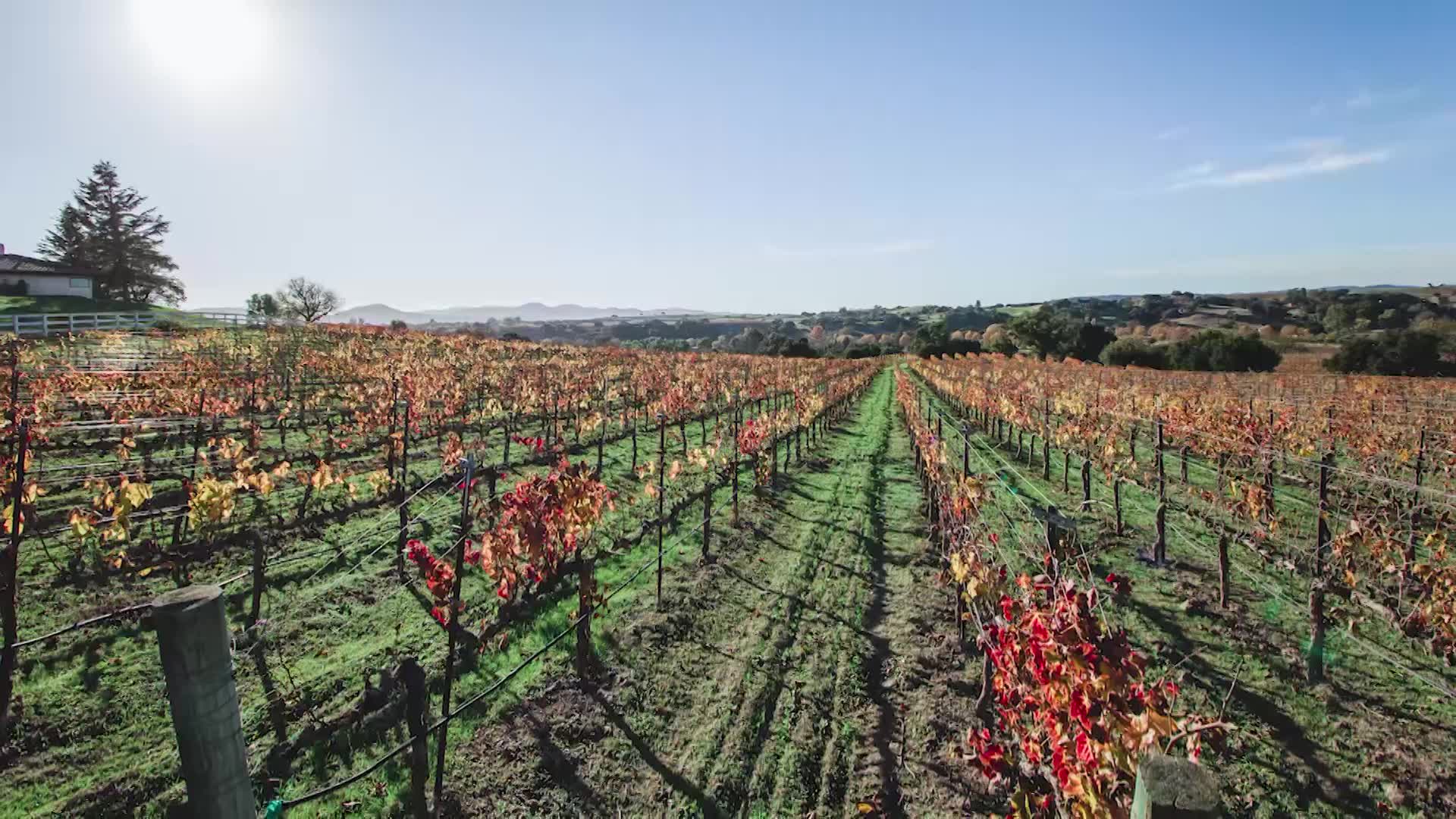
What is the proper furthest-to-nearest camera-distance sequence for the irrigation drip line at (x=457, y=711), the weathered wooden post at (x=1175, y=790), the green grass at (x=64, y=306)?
the green grass at (x=64, y=306) < the irrigation drip line at (x=457, y=711) < the weathered wooden post at (x=1175, y=790)

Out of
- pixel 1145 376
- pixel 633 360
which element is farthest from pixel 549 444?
pixel 1145 376

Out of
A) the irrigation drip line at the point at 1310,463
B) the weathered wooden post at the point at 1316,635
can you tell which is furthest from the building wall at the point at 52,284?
the weathered wooden post at the point at 1316,635

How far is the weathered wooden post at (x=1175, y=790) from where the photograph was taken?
5.75 feet

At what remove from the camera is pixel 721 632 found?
650cm

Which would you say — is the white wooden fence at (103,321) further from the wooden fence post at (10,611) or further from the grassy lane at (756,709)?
the grassy lane at (756,709)

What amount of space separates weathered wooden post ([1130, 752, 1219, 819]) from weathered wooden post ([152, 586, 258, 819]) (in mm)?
2650

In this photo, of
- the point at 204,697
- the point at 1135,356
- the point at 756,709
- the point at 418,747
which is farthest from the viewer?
the point at 1135,356

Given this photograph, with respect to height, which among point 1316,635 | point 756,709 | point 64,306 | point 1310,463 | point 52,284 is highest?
point 52,284

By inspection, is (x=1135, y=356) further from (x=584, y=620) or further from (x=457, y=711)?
(x=457, y=711)

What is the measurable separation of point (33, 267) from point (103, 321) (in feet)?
63.3

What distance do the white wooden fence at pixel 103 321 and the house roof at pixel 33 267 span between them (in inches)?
292

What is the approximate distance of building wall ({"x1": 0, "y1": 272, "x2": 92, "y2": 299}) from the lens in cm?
3931

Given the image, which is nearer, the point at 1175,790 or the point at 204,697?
the point at 1175,790

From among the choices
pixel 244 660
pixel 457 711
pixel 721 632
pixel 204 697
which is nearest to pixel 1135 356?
pixel 721 632
